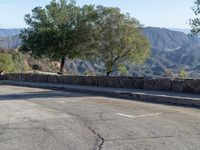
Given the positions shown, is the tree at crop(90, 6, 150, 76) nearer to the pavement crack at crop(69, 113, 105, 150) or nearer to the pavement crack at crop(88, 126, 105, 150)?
the pavement crack at crop(69, 113, 105, 150)

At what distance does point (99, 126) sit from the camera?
10.7 m

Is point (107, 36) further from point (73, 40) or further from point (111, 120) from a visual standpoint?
point (111, 120)

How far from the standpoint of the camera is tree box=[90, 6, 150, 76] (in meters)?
38.4

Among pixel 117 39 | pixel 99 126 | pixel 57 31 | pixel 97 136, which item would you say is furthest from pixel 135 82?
pixel 57 31

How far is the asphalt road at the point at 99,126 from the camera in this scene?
872 centimetres

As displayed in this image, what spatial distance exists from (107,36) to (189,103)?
2396 centimetres

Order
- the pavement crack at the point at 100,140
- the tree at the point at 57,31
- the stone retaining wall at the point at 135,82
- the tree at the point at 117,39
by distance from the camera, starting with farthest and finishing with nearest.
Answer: the tree at the point at 57,31 < the tree at the point at 117,39 < the stone retaining wall at the point at 135,82 < the pavement crack at the point at 100,140

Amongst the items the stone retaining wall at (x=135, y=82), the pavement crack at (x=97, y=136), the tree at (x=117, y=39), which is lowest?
the pavement crack at (x=97, y=136)

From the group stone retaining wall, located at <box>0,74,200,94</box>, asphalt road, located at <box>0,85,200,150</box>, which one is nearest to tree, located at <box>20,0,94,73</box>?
stone retaining wall, located at <box>0,74,200,94</box>

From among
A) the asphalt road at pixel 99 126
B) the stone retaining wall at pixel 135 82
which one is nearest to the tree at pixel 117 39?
the stone retaining wall at pixel 135 82

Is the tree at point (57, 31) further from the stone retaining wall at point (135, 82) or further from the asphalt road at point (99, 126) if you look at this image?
the asphalt road at point (99, 126)

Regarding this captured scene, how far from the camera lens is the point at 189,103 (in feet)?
49.3

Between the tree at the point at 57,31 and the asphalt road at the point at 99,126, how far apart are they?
2633 centimetres

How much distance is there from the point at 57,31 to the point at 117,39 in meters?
6.51
